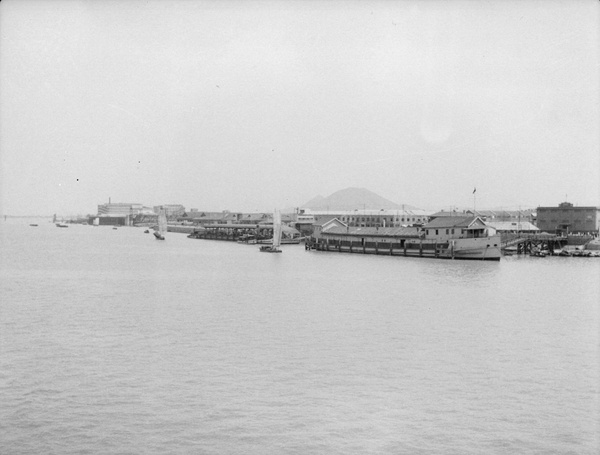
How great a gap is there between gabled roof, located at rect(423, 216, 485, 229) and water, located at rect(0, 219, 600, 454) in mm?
18016

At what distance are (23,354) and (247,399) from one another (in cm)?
583

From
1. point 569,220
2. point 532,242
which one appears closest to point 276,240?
point 532,242

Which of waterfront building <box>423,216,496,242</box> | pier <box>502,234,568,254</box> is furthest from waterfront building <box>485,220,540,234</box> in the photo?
waterfront building <box>423,216,496,242</box>

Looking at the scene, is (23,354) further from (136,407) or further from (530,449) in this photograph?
(530,449)

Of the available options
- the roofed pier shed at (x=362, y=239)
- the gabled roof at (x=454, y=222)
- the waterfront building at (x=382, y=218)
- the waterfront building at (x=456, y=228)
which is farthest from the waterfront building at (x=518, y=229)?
the waterfront building at (x=456, y=228)

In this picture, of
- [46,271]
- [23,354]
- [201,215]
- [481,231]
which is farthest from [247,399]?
[201,215]

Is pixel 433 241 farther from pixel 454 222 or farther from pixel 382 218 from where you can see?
pixel 382 218

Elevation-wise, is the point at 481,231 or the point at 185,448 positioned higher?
the point at 481,231

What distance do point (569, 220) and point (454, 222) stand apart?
25.6 metres

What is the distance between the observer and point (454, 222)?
4269 centimetres

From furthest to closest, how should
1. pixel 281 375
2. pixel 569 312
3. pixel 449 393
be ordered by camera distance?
pixel 569 312 → pixel 281 375 → pixel 449 393

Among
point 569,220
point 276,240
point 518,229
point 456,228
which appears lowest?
point 276,240

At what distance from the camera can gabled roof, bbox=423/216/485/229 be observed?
137 ft

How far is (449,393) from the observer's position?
1074cm
